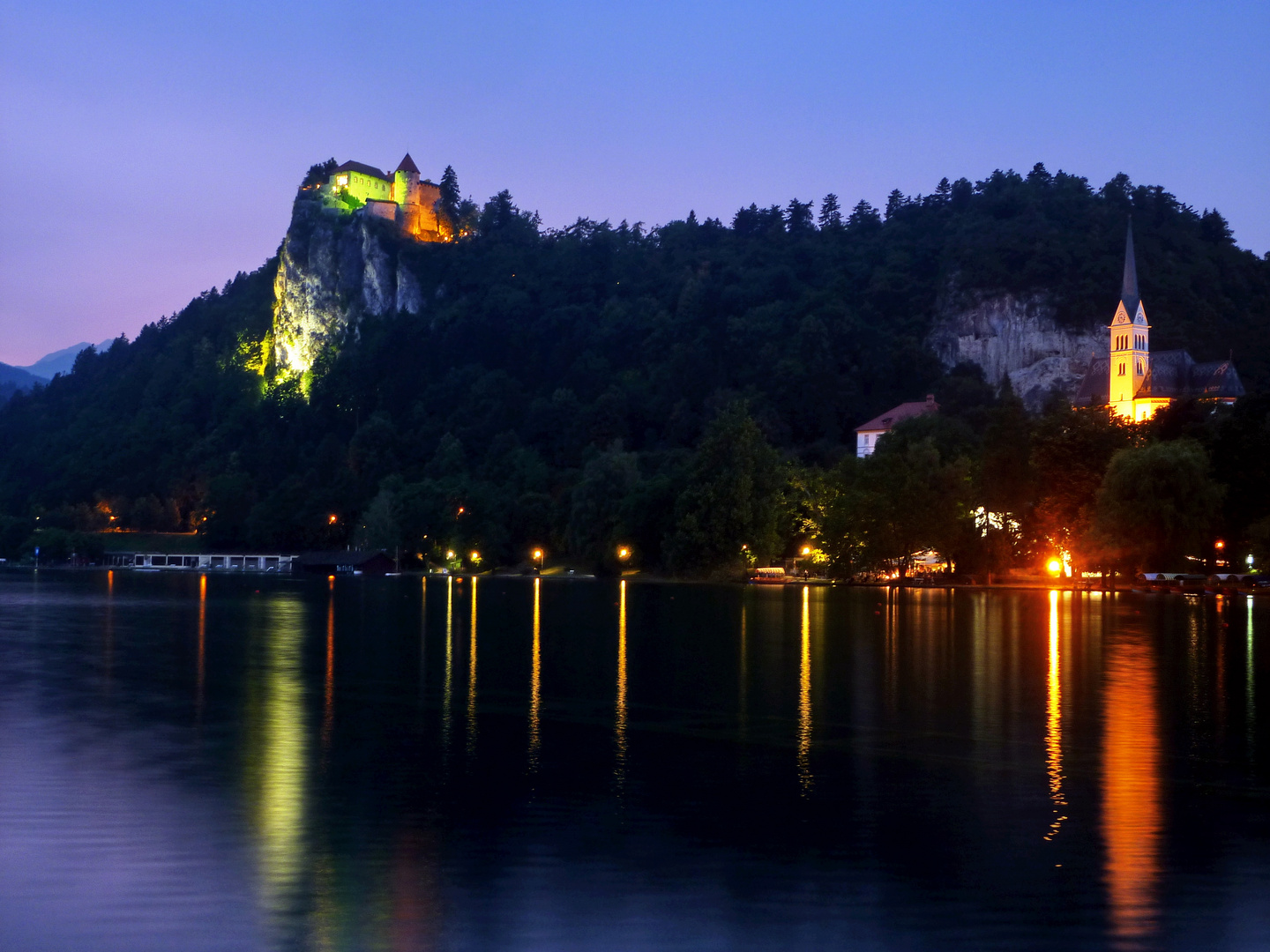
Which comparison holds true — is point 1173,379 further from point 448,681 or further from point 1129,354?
point 448,681

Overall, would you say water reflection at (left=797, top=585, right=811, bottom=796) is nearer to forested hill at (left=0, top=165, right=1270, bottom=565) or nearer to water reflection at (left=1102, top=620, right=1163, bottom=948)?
water reflection at (left=1102, top=620, right=1163, bottom=948)

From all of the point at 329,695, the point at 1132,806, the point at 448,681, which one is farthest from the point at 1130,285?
the point at 1132,806

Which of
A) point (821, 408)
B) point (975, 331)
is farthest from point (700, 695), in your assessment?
point (975, 331)

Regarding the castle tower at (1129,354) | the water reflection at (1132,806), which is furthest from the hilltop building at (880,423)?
the water reflection at (1132,806)

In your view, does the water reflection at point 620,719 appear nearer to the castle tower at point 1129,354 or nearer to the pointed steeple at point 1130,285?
the castle tower at point 1129,354

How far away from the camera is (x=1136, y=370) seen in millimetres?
129875

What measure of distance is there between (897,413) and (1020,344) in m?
23.5

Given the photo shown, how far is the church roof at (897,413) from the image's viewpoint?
133m

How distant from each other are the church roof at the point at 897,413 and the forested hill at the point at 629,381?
3696 mm

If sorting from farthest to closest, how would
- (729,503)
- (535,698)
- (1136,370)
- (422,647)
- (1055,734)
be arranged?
1. (1136,370)
2. (729,503)
3. (422,647)
4. (535,698)
5. (1055,734)

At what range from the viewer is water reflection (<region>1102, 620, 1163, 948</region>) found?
431 inches

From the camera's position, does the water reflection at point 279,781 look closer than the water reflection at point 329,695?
Yes

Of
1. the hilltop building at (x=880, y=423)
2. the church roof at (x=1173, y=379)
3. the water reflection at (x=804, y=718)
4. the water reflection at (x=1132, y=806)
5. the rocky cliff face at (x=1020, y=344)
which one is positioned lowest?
the water reflection at (x=1132, y=806)

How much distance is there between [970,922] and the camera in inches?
412
